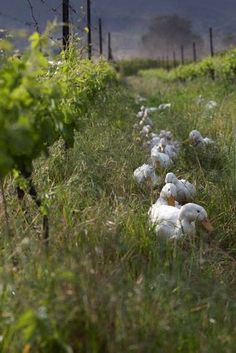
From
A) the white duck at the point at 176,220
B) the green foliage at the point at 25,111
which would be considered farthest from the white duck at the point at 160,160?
the green foliage at the point at 25,111

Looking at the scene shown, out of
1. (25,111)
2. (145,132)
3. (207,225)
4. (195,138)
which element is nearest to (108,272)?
(25,111)

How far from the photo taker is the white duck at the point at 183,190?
5250mm

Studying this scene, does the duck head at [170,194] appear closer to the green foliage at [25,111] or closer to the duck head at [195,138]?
the green foliage at [25,111]

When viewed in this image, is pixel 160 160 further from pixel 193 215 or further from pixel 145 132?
pixel 145 132

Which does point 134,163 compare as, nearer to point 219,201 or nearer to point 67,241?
point 219,201

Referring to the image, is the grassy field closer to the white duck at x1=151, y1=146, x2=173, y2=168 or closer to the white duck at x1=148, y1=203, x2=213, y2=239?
the white duck at x1=148, y1=203, x2=213, y2=239

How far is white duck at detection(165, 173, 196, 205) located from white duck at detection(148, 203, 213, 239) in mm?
522

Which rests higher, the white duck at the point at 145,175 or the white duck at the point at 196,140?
the white duck at the point at 145,175

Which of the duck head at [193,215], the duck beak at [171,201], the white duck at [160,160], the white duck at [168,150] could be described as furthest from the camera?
the white duck at [168,150]

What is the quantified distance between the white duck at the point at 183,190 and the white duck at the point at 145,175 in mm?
202

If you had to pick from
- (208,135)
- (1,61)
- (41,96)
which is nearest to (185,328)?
(41,96)

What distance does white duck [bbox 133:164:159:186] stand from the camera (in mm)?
5551

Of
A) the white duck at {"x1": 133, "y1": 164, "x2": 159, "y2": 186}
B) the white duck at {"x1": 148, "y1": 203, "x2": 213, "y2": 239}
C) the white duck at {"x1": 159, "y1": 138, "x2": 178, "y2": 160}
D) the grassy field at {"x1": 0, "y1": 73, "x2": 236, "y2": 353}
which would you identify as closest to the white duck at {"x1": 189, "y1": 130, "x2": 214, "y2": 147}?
the white duck at {"x1": 159, "y1": 138, "x2": 178, "y2": 160}

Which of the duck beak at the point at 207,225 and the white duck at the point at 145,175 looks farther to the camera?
the white duck at the point at 145,175
